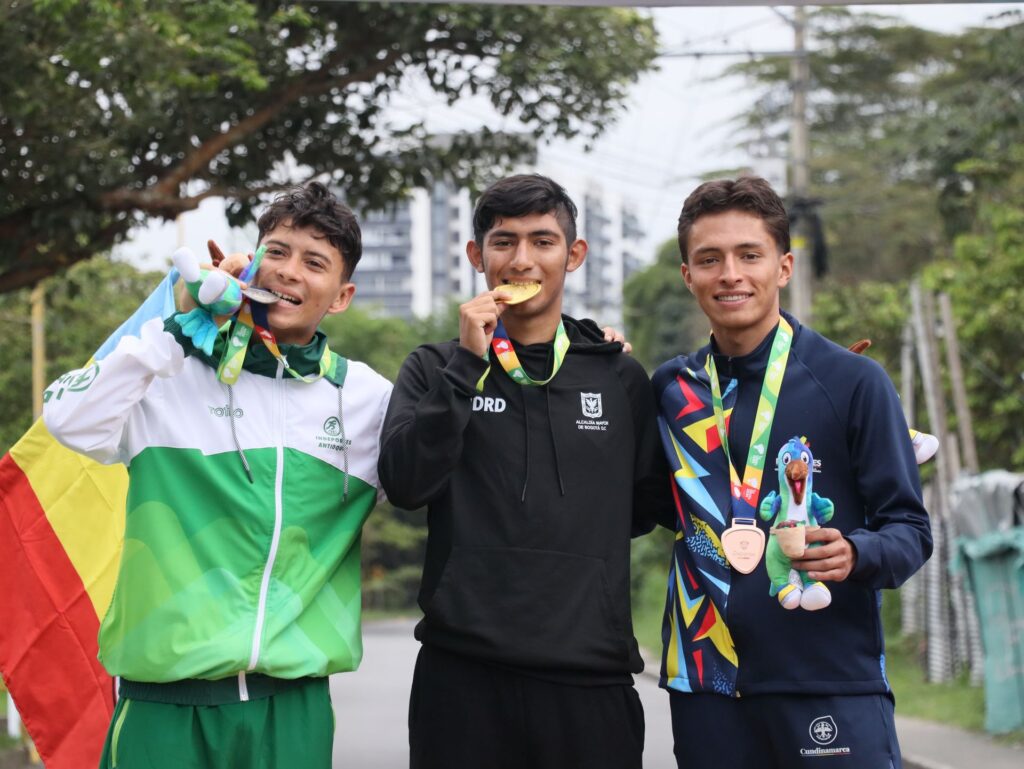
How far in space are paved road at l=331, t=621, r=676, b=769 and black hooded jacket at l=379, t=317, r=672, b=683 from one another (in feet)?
15.8

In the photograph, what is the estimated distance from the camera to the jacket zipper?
4.04m

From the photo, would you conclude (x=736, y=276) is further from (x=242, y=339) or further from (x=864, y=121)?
(x=864, y=121)

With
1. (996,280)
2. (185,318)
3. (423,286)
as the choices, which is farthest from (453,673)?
(423,286)

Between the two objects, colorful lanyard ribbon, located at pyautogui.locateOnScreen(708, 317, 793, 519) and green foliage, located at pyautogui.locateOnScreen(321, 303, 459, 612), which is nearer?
colorful lanyard ribbon, located at pyautogui.locateOnScreen(708, 317, 793, 519)

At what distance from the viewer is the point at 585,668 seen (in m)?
4.10

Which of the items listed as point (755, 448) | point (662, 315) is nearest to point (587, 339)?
point (755, 448)

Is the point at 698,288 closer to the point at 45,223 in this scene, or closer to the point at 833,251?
the point at 45,223

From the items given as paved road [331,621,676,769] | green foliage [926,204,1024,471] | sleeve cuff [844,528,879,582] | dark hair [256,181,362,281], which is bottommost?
paved road [331,621,676,769]

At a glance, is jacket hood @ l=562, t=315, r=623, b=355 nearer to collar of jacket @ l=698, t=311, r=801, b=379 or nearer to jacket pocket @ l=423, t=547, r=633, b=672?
collar of jacket @ l=698, t=311, r=801, b=379

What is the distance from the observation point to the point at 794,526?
3.79 meters

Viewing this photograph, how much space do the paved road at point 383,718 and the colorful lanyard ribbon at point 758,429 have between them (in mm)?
4921

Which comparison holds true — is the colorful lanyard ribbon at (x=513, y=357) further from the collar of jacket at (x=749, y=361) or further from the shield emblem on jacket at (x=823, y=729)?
the shield emblem on jacket at (x=823, y=729)

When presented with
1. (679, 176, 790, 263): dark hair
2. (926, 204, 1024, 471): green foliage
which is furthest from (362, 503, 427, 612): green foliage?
(679, 176, 790, 263): dark hair

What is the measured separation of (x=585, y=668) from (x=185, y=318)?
4.71ft
